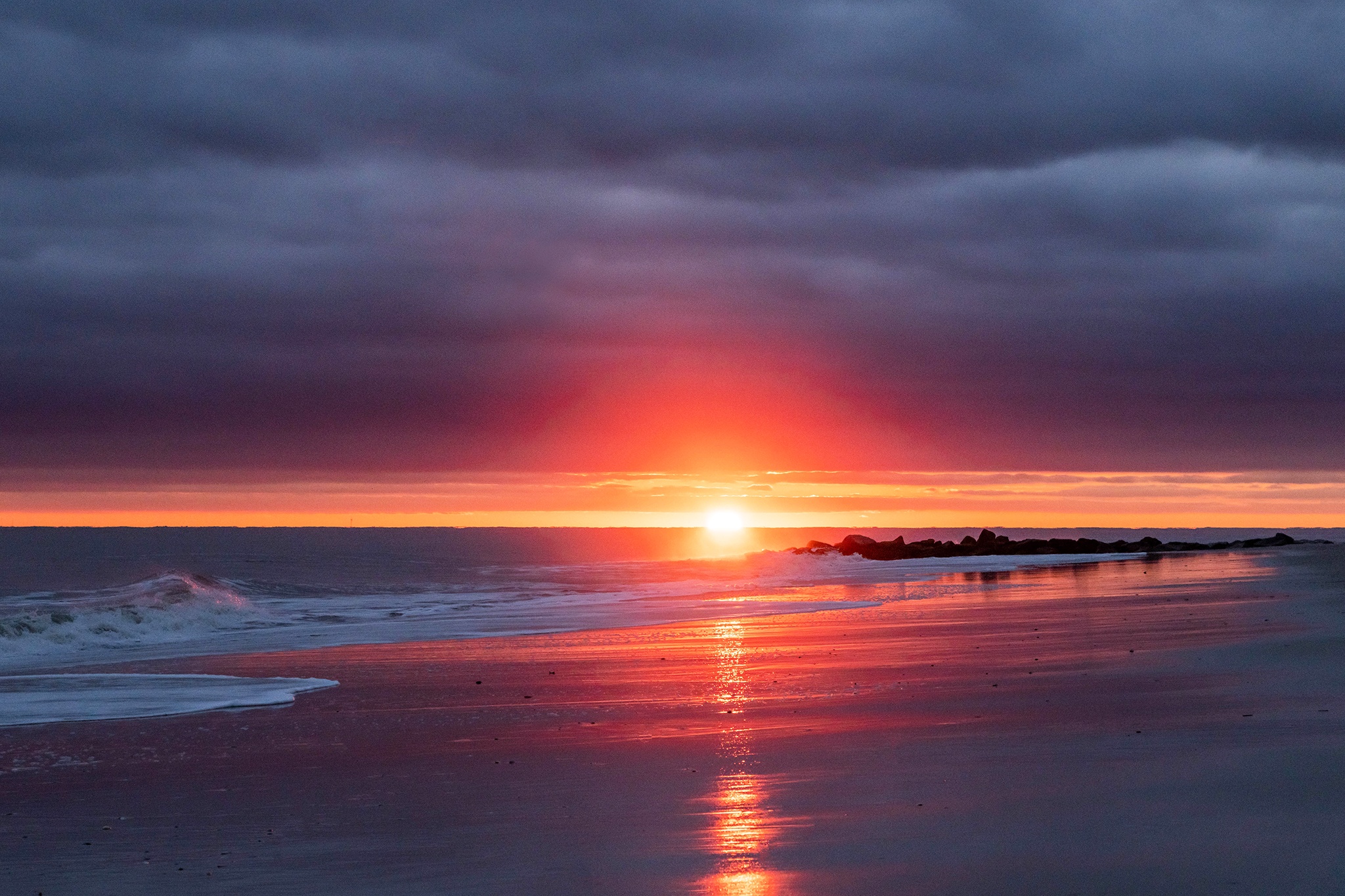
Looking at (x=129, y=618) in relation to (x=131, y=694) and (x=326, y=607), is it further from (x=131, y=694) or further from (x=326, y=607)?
(x=131, y=694)

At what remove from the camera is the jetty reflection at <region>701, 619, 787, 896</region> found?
711cm

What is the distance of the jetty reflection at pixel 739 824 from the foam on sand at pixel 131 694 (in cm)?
706

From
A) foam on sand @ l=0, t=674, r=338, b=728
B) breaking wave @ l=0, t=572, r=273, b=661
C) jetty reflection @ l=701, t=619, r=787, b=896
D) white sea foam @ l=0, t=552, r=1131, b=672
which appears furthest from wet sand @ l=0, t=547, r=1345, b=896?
breaking wave @ l=0, t=572, r=273, b=661

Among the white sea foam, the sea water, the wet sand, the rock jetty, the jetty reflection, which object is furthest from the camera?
the rock jetty

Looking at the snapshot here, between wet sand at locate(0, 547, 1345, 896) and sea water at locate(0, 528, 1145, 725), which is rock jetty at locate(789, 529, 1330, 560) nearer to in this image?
sea water at locate(0, 528, 1145, 725)

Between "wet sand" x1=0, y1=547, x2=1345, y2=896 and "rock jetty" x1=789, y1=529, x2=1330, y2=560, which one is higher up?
"rock jetty" x1=789, y1=529, x2=1330, y2=560

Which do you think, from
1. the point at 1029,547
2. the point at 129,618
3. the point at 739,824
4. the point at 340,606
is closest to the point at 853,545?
the point at 1029,547

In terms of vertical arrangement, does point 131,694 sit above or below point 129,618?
below

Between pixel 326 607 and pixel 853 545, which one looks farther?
pixel 853 545

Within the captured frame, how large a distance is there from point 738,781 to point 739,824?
1410 mm

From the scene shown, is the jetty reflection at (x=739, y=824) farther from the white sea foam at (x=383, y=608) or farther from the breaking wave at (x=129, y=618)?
the breaking wave at (x=129, y=618)

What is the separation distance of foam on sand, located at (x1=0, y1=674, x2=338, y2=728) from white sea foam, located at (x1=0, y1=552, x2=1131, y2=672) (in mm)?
4199

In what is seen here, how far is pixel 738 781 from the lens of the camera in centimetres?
989

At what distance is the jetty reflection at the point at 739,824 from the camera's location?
711cm
